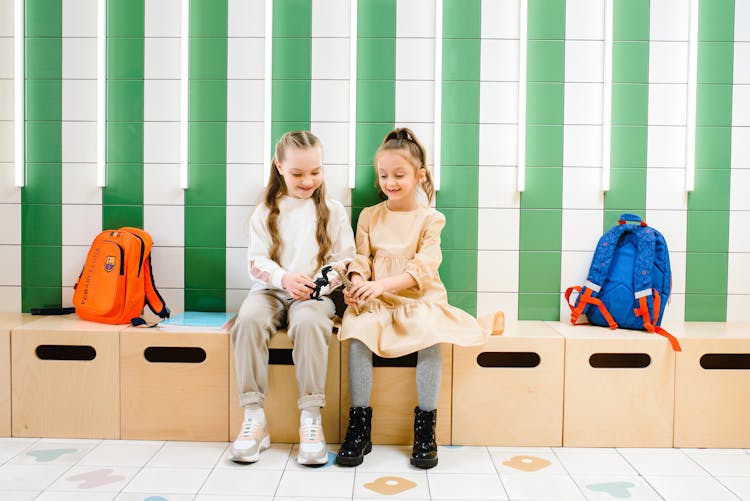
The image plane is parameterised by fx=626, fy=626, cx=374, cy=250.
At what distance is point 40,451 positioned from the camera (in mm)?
2084

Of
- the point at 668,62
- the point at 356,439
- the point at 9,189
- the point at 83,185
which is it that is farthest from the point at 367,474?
the point at 668,62

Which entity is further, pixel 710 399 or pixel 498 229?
pixel 498 229

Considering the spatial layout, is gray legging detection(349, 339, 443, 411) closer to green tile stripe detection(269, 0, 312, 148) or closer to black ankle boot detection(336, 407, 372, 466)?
black ankle boot detection(336, 407, 372, 466)

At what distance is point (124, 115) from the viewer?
2.59 metres

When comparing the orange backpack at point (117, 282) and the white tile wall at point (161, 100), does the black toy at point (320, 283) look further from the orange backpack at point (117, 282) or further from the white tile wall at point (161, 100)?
the white tile wall at point (161, 100)

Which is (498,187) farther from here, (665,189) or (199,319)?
(199,319)

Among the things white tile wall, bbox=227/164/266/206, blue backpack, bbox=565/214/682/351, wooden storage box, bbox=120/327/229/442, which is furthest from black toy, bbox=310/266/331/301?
blue backpack, bbox=565/214/682/351

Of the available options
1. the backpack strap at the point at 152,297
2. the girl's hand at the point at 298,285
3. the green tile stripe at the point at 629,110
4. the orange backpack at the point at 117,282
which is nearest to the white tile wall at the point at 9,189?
the orange backpack at the point at 117,282

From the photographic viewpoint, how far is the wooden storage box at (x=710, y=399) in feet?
7.15

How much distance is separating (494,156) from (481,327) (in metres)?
0.75

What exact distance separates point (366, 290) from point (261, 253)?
17.9 inches

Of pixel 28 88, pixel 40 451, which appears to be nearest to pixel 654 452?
pixel 40 451

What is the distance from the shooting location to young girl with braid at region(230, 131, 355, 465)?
2037mm

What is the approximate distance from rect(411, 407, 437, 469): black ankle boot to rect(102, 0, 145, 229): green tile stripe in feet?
4.65
